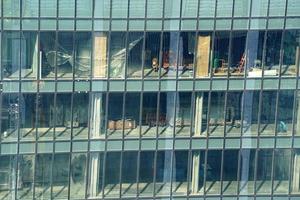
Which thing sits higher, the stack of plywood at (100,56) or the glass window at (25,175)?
the stack of plywood at (100,56)

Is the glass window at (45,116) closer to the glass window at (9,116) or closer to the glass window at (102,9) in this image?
the glass window at (9,116)

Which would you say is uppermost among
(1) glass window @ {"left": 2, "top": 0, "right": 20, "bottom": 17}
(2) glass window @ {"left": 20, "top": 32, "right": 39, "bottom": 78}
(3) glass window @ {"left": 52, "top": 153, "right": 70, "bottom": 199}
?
(1) glass window @ {"left": 2, "top": 0, "right": 20, "bottom": 17}

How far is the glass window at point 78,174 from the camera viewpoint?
17344 millimetres

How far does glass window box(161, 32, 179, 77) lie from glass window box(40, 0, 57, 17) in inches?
97.4

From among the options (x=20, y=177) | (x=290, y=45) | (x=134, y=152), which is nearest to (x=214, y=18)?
(x=290, y=45)

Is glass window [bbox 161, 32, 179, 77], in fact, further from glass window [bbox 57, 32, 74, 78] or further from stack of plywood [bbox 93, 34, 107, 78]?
glass window [bbox 57, 32, 74, 78]

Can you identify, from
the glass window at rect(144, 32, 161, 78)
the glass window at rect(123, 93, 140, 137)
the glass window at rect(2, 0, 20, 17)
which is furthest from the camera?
the glass window at rect(123, 93, 140, 137)

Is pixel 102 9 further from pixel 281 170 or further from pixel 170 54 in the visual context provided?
pixel 281 170

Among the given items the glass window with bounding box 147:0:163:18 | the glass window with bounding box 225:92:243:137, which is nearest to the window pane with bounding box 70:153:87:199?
the glass window with bounding box 225:92:243:137

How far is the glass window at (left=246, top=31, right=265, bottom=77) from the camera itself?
17.4 metres

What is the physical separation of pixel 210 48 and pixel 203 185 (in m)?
3.15

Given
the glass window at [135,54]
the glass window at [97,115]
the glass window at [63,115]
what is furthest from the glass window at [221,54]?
the glass window at [63,115]

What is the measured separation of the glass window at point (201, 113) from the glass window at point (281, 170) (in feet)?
5.91

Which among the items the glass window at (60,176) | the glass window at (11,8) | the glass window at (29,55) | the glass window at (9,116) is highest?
the glass window at (11,8)
